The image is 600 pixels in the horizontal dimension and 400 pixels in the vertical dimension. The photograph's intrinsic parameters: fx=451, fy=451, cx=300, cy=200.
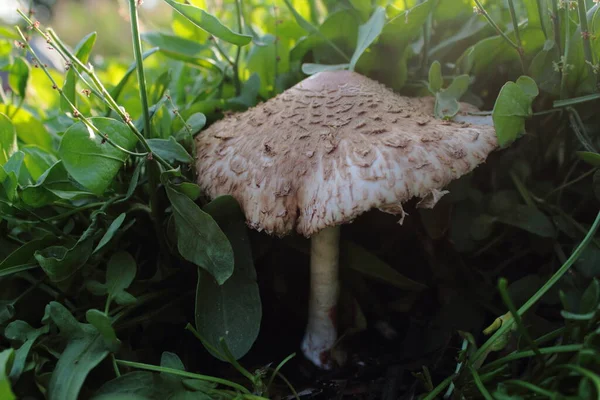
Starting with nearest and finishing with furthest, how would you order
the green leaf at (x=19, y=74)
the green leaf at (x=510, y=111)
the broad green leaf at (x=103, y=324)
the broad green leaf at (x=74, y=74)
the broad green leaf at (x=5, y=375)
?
the broad green leaf at (x=5, y=375) < the broad green leaf at (x=103, y=324) < the green leaf at (x=510, y=111) < the broad green leaf at (x=74, y=74) < the green leaf at (x=19, y=74)

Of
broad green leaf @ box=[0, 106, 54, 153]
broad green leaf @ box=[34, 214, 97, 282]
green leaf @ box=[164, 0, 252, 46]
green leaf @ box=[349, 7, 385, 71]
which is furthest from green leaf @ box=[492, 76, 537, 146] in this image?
broad green leaf @ box=[0, 106, 54, 153]

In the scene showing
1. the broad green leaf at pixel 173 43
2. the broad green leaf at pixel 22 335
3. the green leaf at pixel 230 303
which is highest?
the broad green leaf at pixel 173 43

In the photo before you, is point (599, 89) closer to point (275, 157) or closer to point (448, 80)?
point (448, 80)

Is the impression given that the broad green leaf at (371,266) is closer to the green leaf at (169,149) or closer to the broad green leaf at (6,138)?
the green leaf at (169,149)

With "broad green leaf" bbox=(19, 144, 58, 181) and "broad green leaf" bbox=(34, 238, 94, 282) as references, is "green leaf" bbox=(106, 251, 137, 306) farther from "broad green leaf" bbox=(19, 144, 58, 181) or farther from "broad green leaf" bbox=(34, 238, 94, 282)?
"broad green leaf" bbox=(19, 144, 58, 181)

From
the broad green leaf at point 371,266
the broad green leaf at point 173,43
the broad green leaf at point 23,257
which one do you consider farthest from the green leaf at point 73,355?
the broad green leaf at point 173,43

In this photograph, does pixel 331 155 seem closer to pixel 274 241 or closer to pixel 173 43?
pixel 274 241
